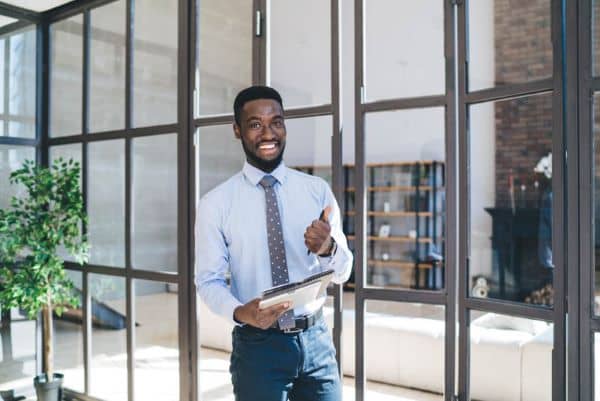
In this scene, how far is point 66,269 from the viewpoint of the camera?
3584 mm

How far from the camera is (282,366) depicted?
1.68m

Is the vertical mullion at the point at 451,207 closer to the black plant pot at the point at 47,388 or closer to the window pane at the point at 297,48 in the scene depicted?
the window pane at the point at 297,48

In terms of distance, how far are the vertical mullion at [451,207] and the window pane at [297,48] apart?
22.4 inches

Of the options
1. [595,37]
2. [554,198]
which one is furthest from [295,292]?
[595,37]

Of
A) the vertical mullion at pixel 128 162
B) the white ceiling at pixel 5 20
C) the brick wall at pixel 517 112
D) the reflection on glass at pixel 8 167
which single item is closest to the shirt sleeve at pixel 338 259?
the vertical mullion at pixel 128 162

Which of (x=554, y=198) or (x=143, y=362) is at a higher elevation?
(x=554, y=198)

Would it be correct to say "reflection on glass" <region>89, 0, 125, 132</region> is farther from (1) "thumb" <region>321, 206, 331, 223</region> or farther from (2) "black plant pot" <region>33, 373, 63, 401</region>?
(1) "thumb" <region>321, 206, 331, 223</region>

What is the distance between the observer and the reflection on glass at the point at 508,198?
7.46 m

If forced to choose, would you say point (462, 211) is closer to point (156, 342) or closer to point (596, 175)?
point (596, 175)

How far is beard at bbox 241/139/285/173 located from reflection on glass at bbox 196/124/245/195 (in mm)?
767

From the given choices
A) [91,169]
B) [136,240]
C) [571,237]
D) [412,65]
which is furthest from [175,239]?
[412,65]

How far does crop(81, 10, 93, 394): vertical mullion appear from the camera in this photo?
3375 millimetres

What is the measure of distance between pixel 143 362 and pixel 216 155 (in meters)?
1.45

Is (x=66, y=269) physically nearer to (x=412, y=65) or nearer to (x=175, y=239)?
(x=175, y=239)
